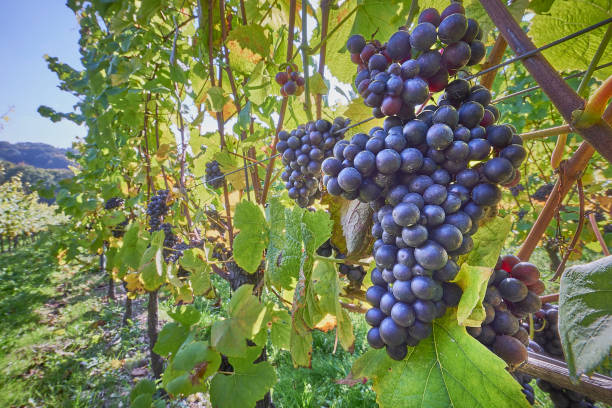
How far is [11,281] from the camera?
7.67 metres

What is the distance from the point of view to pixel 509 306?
2.01 feet

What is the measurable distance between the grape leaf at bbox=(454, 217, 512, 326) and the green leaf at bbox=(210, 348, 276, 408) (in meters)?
0.74

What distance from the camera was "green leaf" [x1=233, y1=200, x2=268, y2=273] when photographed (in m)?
0.92

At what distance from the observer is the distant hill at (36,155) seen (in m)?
38.1

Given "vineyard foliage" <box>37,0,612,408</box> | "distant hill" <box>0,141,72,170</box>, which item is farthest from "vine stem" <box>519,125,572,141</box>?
"distant hill" <box>0,141,72,170</box>

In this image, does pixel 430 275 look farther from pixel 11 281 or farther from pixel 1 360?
pixel 11 281

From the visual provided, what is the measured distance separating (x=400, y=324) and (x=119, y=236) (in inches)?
175

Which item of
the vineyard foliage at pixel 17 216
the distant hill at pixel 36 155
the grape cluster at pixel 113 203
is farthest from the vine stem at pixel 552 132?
the distant hill at pixel 36 155

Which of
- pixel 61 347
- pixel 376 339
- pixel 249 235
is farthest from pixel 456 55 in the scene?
pixel 61 347

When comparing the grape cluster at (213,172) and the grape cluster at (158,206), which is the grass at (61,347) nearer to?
the grape cluster at (158,206)

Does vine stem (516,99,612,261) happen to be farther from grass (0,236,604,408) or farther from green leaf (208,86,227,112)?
grass (0,236,604,408)

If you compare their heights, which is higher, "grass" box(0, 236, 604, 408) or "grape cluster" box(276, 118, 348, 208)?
"grape cluster" box(276, 118, 348, 208)

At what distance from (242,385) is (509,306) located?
83cm

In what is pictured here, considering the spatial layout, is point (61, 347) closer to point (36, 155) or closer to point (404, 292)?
point (404, 292)
